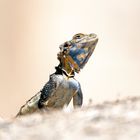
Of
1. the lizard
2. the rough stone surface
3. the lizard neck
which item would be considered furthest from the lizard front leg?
the rough stone surface

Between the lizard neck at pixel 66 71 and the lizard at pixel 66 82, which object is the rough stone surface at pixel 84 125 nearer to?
the lizard at pixel 66 82

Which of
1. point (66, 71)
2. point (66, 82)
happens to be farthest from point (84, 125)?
point (66, 71)

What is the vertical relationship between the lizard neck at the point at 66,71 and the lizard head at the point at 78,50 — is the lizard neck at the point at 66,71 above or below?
below

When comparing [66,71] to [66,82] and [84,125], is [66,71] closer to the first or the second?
[66,82]

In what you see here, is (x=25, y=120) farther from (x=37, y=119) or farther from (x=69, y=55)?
(x=69, y=55)

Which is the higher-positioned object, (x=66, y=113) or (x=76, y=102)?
(x=66, y=113)

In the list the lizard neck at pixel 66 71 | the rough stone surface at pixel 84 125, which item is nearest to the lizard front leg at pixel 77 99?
the lizard neck at pixel 66 71

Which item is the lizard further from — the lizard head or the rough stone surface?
the rough stone surface

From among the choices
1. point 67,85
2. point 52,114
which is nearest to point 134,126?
point 52,114
